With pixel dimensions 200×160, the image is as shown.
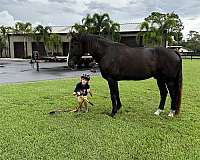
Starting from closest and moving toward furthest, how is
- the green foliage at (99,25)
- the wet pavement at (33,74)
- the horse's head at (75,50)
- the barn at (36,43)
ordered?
the horse's head at (75,50), the wet pavement at (33,74), the green foliage at (99,25), the barn at (36,43)

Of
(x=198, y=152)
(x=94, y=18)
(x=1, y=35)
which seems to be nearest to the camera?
(x=198, y=152)

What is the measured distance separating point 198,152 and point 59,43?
37614mm

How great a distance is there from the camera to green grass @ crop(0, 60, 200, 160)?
13.0 ft

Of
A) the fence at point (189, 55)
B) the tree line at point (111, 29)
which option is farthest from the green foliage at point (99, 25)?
the fence at point (189, 55)

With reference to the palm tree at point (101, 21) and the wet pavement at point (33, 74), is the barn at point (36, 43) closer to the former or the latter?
the palm tree at point (101, 21)

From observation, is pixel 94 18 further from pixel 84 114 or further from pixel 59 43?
pixel 84 114

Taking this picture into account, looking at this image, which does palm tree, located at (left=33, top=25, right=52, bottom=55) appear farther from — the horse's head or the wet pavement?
the horse's head

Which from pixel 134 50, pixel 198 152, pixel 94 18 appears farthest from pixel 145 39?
pixel 198 152

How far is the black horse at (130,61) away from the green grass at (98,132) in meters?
0.62

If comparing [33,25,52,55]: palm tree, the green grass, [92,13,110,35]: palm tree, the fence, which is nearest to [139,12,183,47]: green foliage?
the fence

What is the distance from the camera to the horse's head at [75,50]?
19.8ft

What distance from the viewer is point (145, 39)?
3481 centimetres

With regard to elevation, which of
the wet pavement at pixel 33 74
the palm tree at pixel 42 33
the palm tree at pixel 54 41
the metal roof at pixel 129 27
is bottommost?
the wet pavement at pixel 33 74

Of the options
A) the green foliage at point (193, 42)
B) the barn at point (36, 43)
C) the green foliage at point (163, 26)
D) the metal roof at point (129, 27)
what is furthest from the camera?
the green foliage at point (193, 42)
